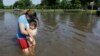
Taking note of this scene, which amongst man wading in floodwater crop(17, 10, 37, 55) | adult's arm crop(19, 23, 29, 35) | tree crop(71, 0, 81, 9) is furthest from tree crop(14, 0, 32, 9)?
adult's arm crop(19, 23, 29, 35)

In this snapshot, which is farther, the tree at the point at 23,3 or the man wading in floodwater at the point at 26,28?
the tree at the point at 23,3

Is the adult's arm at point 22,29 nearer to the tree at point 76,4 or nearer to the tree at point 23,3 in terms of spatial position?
the tree at point 76,4

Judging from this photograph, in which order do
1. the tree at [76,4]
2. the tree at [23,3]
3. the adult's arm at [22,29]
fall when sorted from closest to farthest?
the adult's arm at [22,29]
the tree at [76,4]
the tree at [23,3]

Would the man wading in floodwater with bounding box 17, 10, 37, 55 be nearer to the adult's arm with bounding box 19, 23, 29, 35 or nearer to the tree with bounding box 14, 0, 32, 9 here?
the adult's arm with bounding box 19, 23, 29, 35

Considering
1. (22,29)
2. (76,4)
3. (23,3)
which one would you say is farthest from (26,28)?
(23,3)

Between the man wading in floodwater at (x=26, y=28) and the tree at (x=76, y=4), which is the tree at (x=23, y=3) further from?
the man wading in floodwater at (x=26, y=28)

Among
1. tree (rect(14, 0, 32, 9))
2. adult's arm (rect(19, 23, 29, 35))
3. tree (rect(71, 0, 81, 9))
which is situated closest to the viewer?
adult's arm (rect(19, 23, 29, 35))

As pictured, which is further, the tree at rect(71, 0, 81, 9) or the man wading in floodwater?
the tree at rect(71, 0, 81, 9)

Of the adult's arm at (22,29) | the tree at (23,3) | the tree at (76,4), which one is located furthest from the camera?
the tree at (23,3)

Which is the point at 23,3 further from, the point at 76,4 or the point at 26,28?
the point at 26,28

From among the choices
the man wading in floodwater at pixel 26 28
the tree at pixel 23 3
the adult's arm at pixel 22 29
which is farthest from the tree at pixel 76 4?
the adult's arm at pixel 22 29

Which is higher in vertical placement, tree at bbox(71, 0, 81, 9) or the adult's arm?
the adult's arm

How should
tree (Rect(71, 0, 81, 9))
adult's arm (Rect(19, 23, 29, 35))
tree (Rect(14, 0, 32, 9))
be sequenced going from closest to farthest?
adult's arm (Rect(19, 23, 29, 35)) < tree (Rect(71, 0, 81, 9)) < tree (Rect(14, 0, 32, 9))

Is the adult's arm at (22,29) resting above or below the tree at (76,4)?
above
